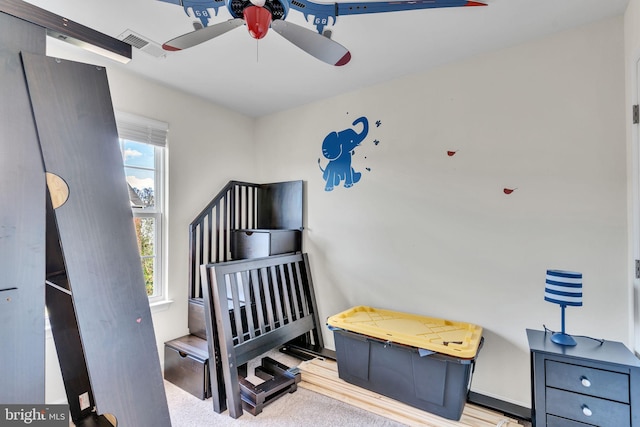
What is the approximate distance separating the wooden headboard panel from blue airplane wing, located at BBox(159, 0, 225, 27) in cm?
157

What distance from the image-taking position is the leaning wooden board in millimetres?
1936

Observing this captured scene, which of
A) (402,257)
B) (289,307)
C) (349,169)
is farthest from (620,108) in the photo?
(289,307)

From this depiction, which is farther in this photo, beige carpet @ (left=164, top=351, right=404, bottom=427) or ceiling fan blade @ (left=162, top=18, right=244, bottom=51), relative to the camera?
beige carpet @ (left=164, top=351, right=404, bottom=427)

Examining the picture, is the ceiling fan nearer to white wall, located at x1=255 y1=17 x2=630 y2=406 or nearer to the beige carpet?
white wall, located at x1=255 y1=17 x2=630 y2=406

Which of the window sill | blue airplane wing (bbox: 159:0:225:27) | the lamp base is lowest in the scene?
the window sill

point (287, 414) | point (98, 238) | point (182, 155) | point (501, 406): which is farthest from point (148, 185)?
point (501, 406)

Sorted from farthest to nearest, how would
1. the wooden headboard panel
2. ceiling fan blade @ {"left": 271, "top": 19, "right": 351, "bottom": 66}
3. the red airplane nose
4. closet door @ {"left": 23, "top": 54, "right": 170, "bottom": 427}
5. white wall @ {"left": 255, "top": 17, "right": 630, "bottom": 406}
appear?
the wooden headboard panel → white wall @ {"left": 255, "top": 17, "right": 630, "bottom": 406} → ceiling fan blade @ {"left": 271, "top": 19, "right": 351, "bottom": 66} → the red airplane nose → closet door @ {"left": 23, "top": 54, "right": 170, "bottom": 427}

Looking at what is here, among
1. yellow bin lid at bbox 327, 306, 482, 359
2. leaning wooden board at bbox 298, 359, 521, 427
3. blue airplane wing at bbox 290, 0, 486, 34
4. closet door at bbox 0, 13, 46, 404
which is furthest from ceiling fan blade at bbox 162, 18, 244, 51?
leaning wooden board at bbox 298, 359, 521, 427

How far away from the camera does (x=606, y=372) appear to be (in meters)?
1.52

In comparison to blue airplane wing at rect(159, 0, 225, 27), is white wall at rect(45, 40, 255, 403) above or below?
below

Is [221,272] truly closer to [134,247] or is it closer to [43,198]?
[134,247]

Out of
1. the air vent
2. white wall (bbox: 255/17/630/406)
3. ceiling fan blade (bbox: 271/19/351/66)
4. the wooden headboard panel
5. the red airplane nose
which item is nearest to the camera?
the red airplane nose

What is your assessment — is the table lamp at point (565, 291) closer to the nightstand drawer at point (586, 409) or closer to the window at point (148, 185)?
the nightstand drawer at point (586, 409)

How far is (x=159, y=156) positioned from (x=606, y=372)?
3.41 metres
